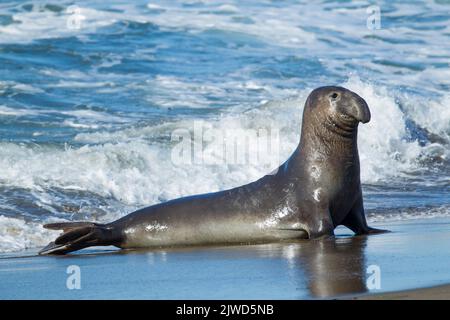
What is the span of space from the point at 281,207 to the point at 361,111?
0.95 meters

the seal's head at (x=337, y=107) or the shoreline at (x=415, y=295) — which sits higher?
the seal's head at (x=337, y=107)

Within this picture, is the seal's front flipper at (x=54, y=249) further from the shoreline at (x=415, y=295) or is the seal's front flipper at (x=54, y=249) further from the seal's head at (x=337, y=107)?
the shoreline at (x=415, y=295)

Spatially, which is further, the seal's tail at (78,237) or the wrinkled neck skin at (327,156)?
the wrinkled neck skin at (327,156)

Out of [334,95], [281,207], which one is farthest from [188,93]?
[281,207]

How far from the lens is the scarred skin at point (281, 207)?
7762 mm

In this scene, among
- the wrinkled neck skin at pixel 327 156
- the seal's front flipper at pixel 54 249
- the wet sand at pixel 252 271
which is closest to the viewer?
the wet sand at pixel 252 271

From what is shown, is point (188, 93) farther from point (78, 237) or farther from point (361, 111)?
point (78, 237)

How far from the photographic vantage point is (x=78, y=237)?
7699mm

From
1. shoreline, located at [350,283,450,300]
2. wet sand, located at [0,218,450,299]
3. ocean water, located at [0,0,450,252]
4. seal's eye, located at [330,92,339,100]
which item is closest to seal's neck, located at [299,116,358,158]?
seal's eye, located at [330,92,339,100]

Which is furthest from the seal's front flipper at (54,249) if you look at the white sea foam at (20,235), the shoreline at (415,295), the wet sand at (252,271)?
the shoreline at (415,295)

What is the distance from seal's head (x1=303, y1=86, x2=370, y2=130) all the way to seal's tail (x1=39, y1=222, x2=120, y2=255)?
186 cm

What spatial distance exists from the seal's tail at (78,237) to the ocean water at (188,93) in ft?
2.05
